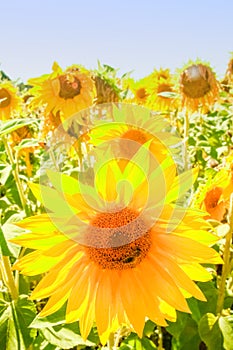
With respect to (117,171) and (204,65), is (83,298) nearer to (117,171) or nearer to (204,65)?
(117,171)

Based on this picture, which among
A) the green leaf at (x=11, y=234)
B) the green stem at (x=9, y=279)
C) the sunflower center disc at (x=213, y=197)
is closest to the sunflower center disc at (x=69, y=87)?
the sunflower center disc at (x=213, y=197)

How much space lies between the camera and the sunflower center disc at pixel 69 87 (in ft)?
7.46

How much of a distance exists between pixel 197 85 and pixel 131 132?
3.01 feet

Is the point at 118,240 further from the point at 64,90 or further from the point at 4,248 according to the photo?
the point at 64,90

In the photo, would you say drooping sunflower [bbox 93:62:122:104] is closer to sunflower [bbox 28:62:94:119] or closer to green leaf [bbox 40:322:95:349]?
sunflower [bbox 28:62:94:119]

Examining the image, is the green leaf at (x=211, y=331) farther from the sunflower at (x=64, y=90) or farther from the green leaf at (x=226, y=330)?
the sunflower at (x=64, y=90)

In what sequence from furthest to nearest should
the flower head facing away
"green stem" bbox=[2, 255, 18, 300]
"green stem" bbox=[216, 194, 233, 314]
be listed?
"green stem" bbox=[216, 194, 233, 314], "green stem" bbox=[2, 255, 18, 300], the flower head facing away

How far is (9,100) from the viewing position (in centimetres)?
311

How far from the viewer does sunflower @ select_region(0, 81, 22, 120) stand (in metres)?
3.08

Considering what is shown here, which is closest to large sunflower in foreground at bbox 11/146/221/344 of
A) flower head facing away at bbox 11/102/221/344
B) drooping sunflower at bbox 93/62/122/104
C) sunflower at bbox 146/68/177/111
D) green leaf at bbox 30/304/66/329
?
flower head facing away at bbox 11/102/221/344

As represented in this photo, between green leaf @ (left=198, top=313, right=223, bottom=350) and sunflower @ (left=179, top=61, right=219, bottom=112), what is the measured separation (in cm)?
151

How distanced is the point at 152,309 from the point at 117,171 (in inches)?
12.2

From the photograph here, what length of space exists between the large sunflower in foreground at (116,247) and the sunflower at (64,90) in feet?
4.10

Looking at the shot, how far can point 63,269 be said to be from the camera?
104cm
